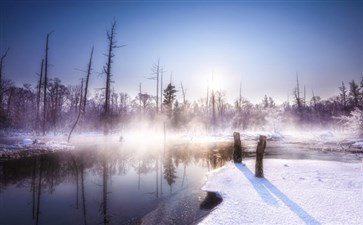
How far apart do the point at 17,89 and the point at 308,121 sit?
8411cm

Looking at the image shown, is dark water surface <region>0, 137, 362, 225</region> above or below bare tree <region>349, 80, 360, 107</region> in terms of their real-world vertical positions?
below

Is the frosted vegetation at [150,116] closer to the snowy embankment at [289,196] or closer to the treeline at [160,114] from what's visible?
the treeline at [160,114]

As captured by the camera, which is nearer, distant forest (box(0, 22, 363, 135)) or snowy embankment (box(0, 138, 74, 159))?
snowy embankment (box(0, 138, 74, 159))

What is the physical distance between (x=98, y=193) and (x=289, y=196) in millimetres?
6675

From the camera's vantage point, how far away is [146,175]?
11672mm

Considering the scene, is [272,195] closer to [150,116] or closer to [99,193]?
[99,193]

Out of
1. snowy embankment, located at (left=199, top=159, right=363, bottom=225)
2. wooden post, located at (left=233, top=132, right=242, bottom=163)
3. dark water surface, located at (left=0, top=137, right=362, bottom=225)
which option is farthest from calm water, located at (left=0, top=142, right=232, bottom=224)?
wooden post, located at (left=233, top=132, right=242, bottom=163)

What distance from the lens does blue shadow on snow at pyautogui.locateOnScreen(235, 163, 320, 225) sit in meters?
5.80

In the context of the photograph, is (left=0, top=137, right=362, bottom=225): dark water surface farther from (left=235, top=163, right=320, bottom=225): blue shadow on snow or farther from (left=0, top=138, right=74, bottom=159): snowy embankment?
(left=0, top=138, right=74, bottom=159): snowy embankment

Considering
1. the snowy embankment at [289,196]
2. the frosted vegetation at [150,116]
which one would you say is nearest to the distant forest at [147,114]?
the frosted vegetation at [150,116]

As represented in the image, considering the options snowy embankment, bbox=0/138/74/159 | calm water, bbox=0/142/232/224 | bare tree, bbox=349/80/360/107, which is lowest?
calm water, bbox=0/142/232/224

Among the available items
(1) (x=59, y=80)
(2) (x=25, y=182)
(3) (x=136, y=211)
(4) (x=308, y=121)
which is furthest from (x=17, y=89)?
(4) (x=308, y=121)

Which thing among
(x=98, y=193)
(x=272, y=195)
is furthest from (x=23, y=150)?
(x=272, y=195)

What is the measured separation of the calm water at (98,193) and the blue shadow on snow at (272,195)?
2064 mm
